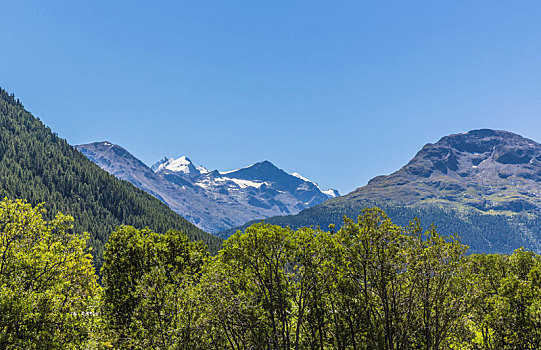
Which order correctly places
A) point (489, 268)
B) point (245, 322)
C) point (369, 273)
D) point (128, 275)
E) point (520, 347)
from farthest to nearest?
point (489, 268)
point (128, 275)
point (520, 347)
point (245, 322)
point (369, 273)

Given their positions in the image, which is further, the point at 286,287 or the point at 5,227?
the point at 286,287

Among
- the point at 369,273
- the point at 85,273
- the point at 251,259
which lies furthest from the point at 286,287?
the point at 85,273

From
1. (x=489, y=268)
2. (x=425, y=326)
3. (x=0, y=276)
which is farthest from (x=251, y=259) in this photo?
(x=489, y=268)

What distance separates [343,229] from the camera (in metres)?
28.6

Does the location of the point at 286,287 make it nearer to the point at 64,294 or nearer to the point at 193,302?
the point at 193,302

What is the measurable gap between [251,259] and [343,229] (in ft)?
25.2

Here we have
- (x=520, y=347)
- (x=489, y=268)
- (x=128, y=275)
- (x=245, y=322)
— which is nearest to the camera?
(x=245, y=322)

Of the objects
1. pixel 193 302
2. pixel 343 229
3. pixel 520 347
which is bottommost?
pixel 520 347

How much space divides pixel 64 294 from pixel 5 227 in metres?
6.95

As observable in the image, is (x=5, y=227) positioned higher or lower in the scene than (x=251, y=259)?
higher

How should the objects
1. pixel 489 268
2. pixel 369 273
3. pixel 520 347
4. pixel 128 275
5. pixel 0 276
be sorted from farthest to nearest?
pixel 489 268 < pixel 128 275 < pixel 520 347 < pixel 369 273 < pixel 0 276

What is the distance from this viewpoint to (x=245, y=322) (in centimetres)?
3036

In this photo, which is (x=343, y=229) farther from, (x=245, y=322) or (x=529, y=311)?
(x=529, y=311)

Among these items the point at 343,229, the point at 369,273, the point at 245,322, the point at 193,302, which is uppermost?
the point at 343,229
